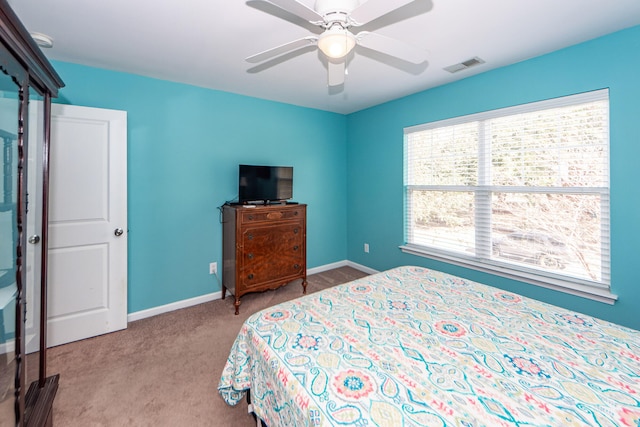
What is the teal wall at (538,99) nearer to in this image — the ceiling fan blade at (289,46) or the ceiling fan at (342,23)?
the ceiling fan at (342,23)

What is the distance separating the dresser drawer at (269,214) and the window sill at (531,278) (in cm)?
150

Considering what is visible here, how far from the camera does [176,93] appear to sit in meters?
2.84

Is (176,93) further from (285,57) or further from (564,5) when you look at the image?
(564,5)

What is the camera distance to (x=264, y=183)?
324 cm

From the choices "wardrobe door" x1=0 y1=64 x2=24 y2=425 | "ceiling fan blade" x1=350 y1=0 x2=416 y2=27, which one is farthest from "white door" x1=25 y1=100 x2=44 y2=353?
"ceiling fan blade" x1=350 y1=0 x2=416 y2=27

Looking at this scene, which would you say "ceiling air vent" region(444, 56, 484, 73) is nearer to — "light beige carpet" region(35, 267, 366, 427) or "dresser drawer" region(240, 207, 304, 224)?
"dresser drawer" region(240, 207, 304, 224)

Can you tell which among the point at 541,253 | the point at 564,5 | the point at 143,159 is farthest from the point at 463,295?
the point at 143,159

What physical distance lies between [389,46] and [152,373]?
8.63 ft

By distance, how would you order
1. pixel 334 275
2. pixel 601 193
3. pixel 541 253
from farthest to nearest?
1. pixel 334 275
2. pixel 541 253
3. pixel 601 193

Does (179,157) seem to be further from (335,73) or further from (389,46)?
(389,46)

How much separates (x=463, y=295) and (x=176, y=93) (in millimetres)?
3121

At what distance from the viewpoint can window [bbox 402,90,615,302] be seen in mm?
2150

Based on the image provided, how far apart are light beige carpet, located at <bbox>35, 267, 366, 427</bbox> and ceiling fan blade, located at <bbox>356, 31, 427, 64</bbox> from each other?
2202 millimetres

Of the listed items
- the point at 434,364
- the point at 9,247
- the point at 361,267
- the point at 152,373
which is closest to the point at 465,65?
the point at 434,364
